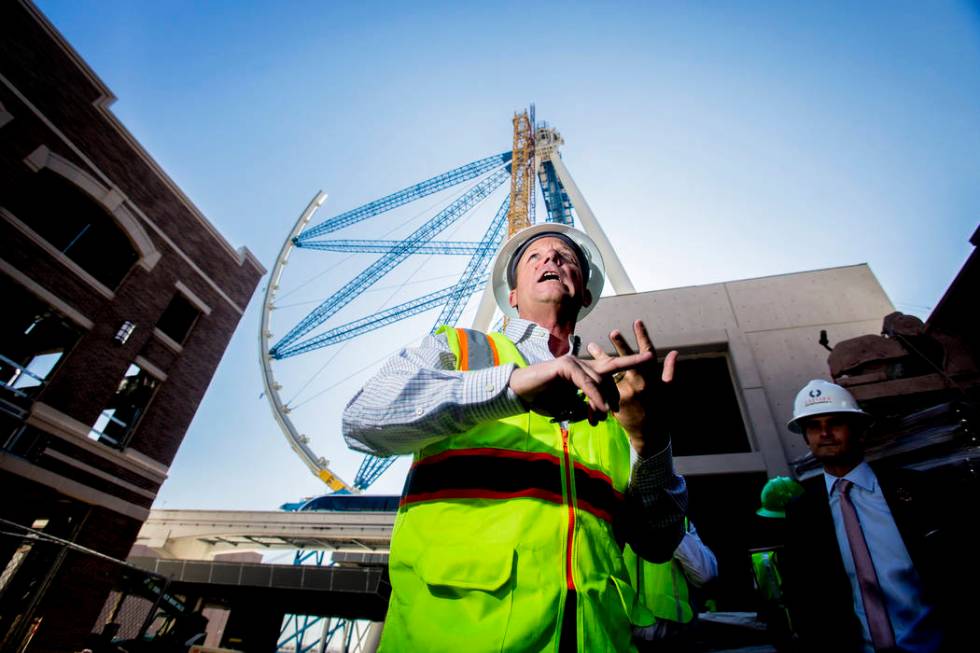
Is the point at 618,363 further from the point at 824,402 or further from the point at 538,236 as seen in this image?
the point at 824,402

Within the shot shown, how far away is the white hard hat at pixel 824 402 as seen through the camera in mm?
3424

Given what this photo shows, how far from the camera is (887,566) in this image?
247cm

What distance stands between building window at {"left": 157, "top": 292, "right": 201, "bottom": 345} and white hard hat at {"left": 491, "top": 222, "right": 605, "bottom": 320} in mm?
12801

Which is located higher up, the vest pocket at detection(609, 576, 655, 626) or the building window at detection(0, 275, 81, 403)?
the building window at detection(0, 275, 81, 403)

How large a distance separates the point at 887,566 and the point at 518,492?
8.39 feet

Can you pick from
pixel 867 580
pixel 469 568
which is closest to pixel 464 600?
pixel 469 568

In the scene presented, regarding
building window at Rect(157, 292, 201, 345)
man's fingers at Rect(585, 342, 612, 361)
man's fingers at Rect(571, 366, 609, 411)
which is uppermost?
building window at Rect(157, 292, 201, 345)

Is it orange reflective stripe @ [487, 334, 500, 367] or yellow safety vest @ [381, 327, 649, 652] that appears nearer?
yellow safety vest @ [381, 327, 649, 652]

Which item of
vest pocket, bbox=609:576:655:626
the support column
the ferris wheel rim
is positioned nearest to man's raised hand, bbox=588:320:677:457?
vest pocket, bbox=609:576:655:626

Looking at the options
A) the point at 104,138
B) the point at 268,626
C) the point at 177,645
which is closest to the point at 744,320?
the point at 177,645

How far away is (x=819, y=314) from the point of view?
6.12 metres

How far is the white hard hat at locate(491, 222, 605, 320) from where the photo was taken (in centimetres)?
313

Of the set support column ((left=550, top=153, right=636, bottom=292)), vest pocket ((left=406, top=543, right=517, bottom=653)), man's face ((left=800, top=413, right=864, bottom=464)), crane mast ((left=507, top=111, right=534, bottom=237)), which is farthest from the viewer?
crane mast ((left=507, top=111, right=534, bottom=237))

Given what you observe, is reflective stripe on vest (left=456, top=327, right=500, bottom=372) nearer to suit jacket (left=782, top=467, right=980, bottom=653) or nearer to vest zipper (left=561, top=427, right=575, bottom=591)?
vest zipper (left=561, top=427, right=575, bottom=591)
